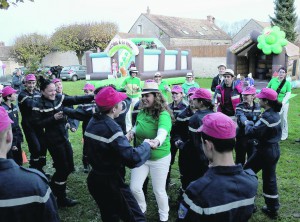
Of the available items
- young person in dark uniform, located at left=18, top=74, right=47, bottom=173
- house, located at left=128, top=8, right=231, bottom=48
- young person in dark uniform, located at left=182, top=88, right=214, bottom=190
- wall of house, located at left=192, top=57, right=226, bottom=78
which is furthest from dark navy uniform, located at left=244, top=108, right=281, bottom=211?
house, located at left=128, top=8, right=231, bottom=48

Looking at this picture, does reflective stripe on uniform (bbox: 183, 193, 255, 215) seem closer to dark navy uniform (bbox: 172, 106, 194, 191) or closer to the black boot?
dark navy uniform (bbox: 172, 106, 194, 191)

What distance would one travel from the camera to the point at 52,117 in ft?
16.7

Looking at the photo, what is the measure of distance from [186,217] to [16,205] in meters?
1.20

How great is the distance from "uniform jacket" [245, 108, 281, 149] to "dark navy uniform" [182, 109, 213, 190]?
740 mm

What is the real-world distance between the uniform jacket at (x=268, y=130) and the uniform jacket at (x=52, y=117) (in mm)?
2655

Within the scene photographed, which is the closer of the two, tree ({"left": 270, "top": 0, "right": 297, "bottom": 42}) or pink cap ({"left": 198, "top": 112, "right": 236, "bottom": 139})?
pink cap ({"left": 198, "top": 112, "right": 236, "bottom": 139})

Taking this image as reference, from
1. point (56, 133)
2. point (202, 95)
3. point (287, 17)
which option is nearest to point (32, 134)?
point (56, 133)

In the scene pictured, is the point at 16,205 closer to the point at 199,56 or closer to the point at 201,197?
the point at 201,197

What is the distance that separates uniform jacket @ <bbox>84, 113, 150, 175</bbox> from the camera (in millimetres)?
3301

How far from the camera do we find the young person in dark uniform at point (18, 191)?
2.10 metres

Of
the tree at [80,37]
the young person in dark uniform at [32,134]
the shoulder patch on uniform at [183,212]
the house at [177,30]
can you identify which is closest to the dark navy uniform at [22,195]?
the shoulder patch on uniform at [183,212]

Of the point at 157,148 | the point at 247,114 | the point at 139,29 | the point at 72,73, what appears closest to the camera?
the point at 157,148

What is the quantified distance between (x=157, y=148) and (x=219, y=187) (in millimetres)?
2022

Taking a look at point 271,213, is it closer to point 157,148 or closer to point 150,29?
point 157,148
